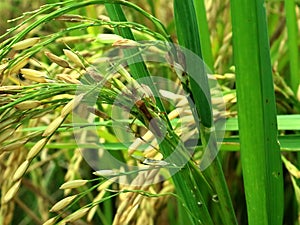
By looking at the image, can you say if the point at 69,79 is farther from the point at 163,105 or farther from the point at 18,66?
the point at 163,105

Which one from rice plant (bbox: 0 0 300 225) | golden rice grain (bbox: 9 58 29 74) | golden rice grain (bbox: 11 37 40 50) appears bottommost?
rice plant (bbox: 0 0 300 225)

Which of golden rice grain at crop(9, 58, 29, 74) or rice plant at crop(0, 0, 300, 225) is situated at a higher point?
golden rice grain at crop(9, 58, 29, 74)

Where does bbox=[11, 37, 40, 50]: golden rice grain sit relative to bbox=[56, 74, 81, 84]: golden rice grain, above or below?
above

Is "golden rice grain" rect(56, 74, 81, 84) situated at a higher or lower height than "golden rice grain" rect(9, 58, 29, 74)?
lower

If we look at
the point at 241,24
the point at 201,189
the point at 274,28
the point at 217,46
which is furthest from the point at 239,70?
the point at 274,28

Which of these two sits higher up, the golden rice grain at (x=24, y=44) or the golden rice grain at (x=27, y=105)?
the golden rice grain at (x=24, y=44)

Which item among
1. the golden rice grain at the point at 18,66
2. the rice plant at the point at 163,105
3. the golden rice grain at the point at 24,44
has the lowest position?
the rice plant at the point at 163,105

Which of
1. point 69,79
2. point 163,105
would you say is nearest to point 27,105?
point 69,79

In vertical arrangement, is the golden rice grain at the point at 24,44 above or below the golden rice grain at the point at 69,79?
above

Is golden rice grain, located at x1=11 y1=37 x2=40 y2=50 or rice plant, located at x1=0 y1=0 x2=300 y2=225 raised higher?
golden rice grain, located at x1=11 y1=37 x2=40 y2=50

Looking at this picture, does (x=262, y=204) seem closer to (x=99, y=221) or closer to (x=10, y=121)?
(x=10, y=121)

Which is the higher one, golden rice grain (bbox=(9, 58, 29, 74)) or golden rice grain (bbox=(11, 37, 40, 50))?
golden rice grain (bbox=(11, 37, 40, 50))
